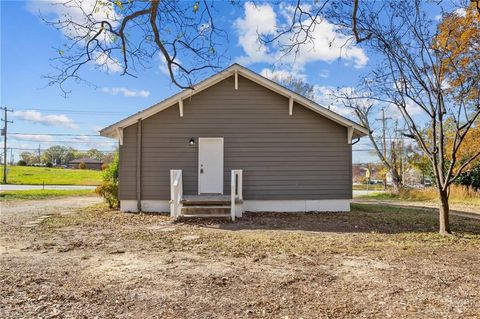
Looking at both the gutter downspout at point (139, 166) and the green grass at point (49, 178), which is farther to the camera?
the green grass at point (49, 178)

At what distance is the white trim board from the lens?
11.2 metres

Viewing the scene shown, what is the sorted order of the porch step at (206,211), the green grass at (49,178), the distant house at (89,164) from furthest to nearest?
the distant house at (89,164) → the green grass at (49,178) → the porch step at (206,211)

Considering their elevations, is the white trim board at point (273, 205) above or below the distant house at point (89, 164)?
below

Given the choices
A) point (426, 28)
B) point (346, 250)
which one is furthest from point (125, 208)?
point (426, 28)

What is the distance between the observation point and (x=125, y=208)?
1123cm

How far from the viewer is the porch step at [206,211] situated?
9914 mm

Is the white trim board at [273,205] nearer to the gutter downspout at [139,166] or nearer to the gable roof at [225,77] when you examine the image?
the gutter downspout at [139,166]

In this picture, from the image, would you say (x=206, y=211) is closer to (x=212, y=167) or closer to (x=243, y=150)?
(x=212, y=167)

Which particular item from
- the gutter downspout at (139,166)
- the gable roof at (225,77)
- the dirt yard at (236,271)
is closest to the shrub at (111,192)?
the gutter downspout at (139,166)

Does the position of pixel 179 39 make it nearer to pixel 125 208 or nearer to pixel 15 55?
pixel 15 55

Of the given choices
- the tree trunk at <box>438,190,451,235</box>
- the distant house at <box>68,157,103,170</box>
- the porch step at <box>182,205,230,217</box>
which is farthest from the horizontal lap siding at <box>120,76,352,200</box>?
the distant house at <box>68,157,103,170</box>

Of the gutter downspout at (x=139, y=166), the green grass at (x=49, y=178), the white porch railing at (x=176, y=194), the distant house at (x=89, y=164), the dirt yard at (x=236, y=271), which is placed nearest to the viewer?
the dirt yard at (x=236, y=271)

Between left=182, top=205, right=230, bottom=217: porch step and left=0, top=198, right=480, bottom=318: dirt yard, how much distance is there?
42.3 inches

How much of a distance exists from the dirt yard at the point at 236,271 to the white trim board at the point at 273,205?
2.35 meters
